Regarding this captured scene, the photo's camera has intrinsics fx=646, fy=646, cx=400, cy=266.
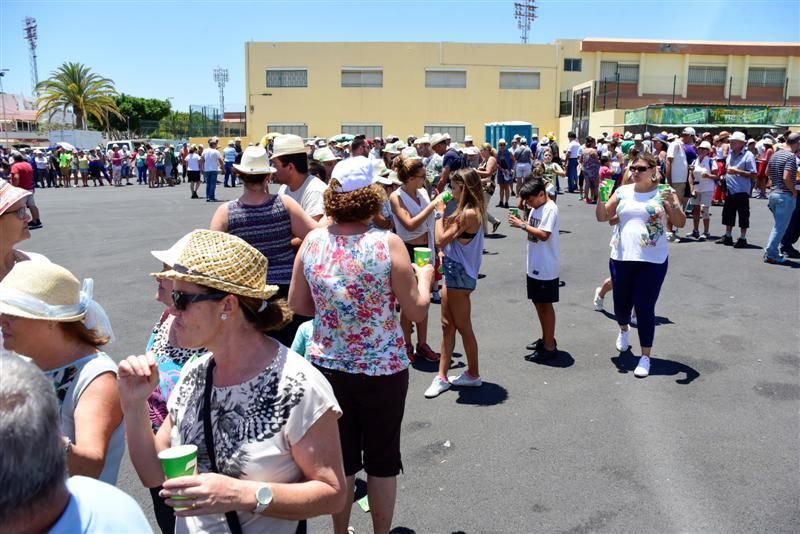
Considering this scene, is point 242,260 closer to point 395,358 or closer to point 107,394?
point 107,394

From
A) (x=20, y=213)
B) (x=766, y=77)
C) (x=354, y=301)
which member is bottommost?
(x=354, y=301)

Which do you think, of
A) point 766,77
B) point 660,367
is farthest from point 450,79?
point 660,367

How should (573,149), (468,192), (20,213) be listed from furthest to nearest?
(573,149)
(468,192)
(20,213)

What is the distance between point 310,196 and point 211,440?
3054 millimetres

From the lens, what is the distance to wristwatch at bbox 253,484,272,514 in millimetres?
1881

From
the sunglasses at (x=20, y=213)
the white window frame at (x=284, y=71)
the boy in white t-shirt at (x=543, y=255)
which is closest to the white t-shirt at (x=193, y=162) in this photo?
the boy in white t-shirt at (x=543, y=255)

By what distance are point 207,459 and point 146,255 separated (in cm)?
1035

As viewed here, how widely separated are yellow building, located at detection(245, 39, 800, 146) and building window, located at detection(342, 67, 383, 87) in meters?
0.07

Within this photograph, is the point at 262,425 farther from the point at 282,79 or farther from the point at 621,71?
the point at 621,71

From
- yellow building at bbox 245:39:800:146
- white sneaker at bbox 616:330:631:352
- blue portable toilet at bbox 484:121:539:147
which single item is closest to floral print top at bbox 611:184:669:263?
white sneaker at bbox 616:330:631:352

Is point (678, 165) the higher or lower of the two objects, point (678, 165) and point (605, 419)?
the higher

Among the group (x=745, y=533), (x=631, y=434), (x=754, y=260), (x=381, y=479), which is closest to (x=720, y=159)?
(x=754, y=260)

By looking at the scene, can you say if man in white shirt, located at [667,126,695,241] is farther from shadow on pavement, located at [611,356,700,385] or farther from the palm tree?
the palm tree

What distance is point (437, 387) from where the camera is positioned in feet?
17.9
